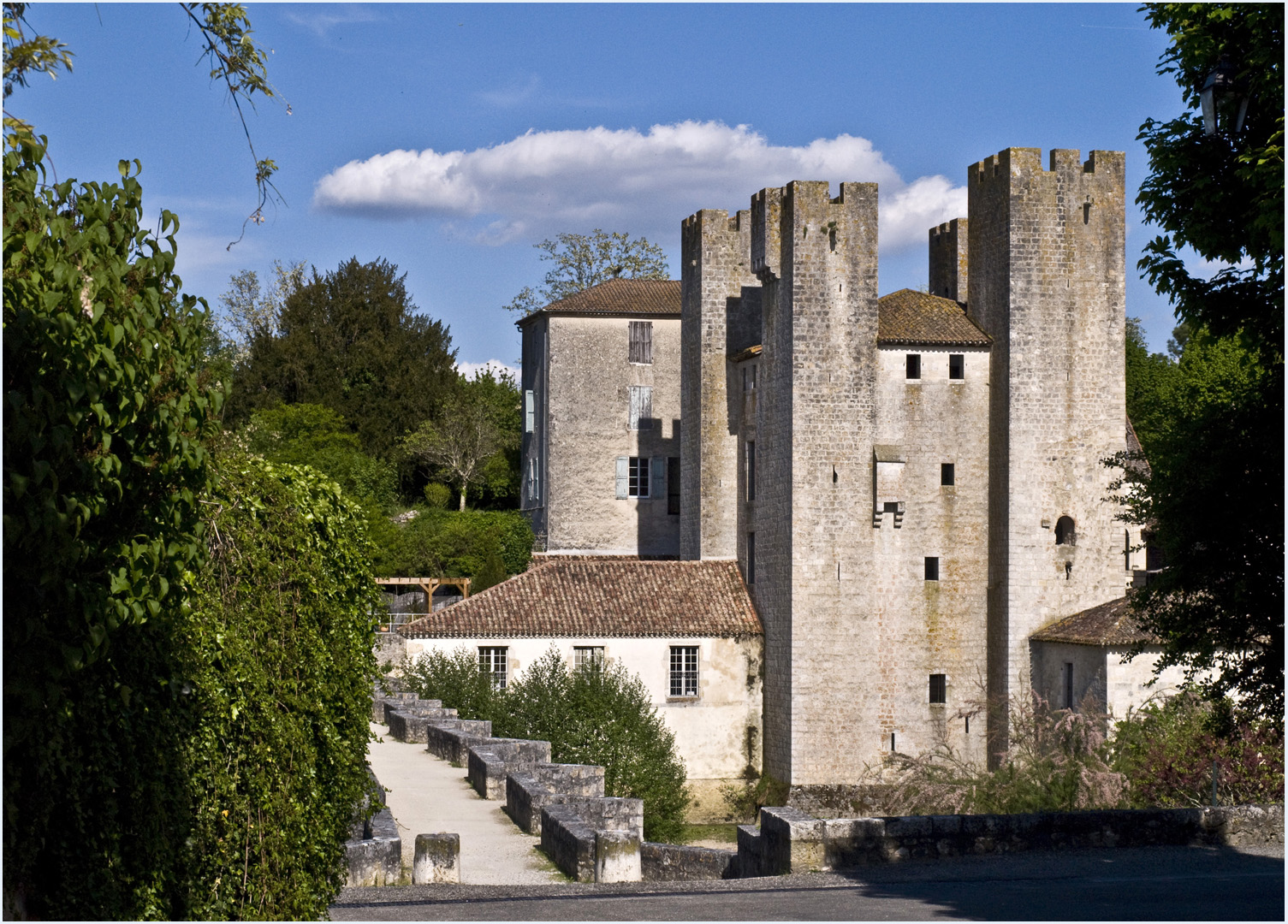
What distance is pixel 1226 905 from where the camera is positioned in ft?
42.9

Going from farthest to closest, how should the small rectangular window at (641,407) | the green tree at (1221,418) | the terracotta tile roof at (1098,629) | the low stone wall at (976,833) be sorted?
the small rectangular window at (641,407) → the terracotta tile roof at (1098,629) → the low stone wall at (976,833) → the green tree at (1221,418)

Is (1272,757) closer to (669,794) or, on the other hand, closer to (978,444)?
(669,794)

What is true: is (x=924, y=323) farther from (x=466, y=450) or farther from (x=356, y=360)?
(x=356, y=360)

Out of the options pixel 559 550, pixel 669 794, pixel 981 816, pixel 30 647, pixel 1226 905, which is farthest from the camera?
pixel 559 550

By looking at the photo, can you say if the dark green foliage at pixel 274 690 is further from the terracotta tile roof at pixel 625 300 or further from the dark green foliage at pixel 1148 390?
the dark green foliage at pixel 1148 390

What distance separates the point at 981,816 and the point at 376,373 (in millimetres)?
53145

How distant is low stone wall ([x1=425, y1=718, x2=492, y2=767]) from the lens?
27.0 m

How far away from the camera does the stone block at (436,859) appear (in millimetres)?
16484

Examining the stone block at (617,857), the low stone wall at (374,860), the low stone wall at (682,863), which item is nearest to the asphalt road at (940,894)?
the low stone wall at (374,860)

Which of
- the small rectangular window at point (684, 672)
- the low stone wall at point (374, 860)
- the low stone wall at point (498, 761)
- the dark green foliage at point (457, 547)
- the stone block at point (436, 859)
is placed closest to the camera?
the low stone wall at point (374, 860)

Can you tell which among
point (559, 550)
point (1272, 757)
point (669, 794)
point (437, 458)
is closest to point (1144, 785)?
point (1272, 757)

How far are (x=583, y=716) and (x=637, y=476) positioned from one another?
16.3m

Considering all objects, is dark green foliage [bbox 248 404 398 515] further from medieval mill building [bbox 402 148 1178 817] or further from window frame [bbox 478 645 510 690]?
medieval mill building [bbox 402 148 1178 817]

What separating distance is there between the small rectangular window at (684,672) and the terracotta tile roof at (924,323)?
9799mm
